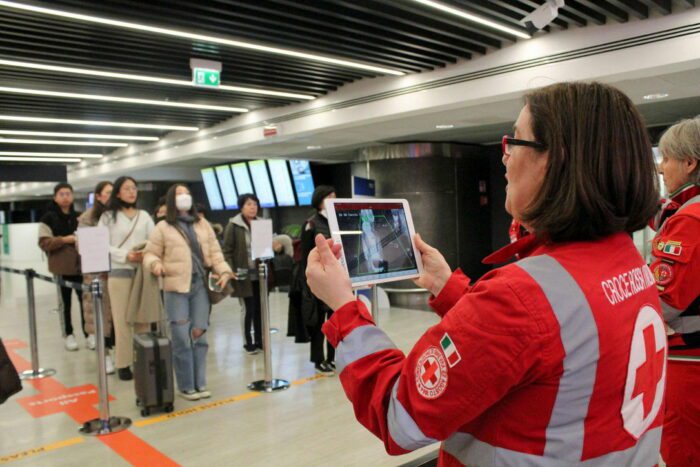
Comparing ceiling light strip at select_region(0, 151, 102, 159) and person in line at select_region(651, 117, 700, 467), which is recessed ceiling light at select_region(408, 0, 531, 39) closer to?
person in line at select_region(651, 117, 700, 467)

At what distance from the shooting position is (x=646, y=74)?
538 centimetres

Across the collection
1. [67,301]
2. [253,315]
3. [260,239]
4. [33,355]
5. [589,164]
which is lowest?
[33,355]

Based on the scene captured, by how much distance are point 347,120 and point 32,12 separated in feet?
13.7

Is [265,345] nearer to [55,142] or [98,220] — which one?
[98,220]

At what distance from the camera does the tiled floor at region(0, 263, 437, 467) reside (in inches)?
137

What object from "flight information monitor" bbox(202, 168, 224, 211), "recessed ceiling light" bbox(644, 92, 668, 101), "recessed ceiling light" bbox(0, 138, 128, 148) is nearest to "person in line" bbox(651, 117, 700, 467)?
"recessed ceiling light" bbox(644, 92, 668, 101)

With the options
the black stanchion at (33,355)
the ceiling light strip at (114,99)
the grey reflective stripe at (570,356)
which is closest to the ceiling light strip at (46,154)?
the ceiling light strip at (114,99)

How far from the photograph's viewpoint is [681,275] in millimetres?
→ 1823

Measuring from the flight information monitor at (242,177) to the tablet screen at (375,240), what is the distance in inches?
500

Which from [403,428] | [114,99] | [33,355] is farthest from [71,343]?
[403,428]

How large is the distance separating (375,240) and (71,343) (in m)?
5.95

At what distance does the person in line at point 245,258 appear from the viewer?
6.17 metres

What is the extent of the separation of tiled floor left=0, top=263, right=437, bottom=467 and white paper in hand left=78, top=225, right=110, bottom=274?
44.8 inches

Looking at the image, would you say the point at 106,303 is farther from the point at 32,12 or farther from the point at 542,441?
the point at 542,441
